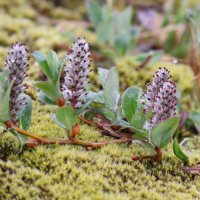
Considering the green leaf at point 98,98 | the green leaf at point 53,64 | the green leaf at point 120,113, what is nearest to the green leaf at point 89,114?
the green leaf at point 98,98

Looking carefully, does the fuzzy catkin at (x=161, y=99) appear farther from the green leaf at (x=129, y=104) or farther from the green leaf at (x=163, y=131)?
the green leaf at (x=129, y=104)

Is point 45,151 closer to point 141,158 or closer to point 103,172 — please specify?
point 103,172

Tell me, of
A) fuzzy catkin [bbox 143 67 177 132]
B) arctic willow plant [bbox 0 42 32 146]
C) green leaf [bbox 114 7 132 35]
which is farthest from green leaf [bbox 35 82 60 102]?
green leaf [bbox 114 7 132 35]

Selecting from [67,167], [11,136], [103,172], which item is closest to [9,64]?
[11,136]

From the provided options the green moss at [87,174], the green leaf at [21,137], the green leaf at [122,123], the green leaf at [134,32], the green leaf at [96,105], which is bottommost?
the green moss at [87,174]

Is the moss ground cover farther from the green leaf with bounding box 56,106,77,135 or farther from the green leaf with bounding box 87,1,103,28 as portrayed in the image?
the green leaf with bounding box 87,1,103,28

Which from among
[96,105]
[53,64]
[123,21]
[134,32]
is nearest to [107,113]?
[96,105]
